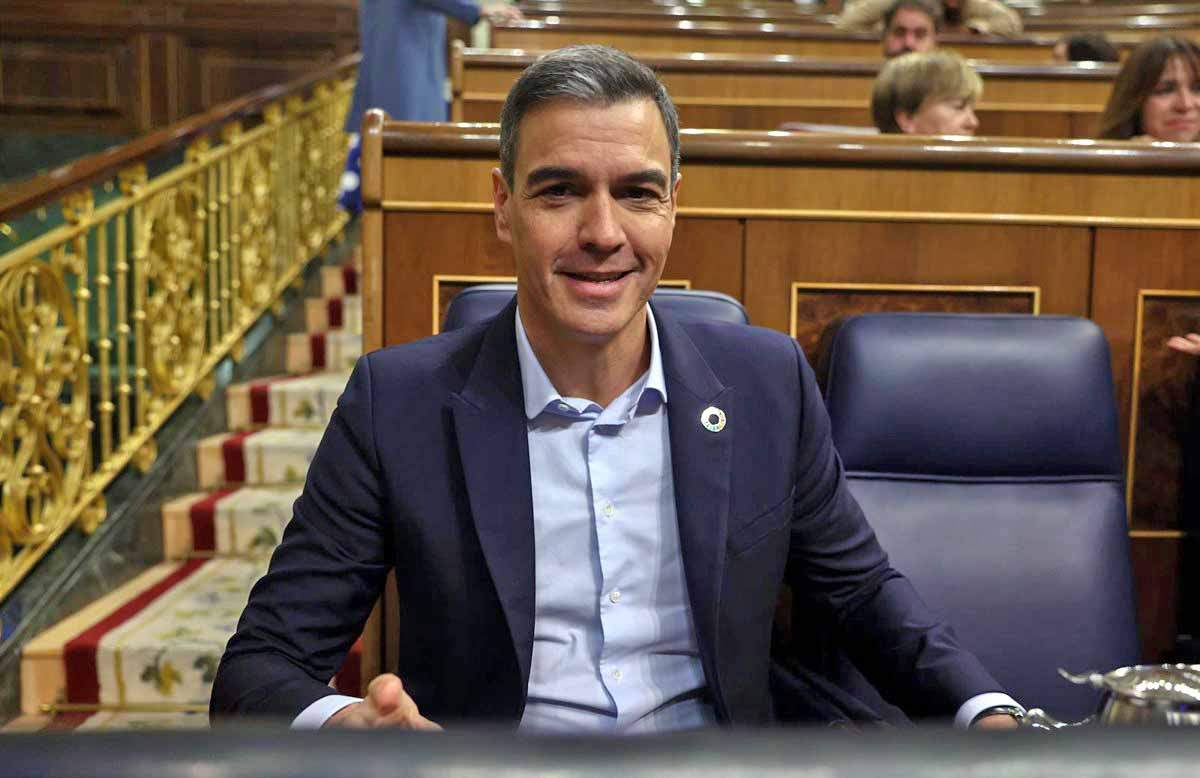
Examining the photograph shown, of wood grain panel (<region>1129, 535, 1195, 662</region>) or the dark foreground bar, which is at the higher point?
the dark foreground bar

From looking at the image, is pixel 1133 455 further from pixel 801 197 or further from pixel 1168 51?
pixel 1168 51

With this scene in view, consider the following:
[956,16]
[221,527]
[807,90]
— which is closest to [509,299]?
[221,527]

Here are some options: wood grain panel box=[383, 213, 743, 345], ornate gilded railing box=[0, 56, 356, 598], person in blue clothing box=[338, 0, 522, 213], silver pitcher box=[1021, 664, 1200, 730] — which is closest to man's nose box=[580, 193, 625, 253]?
silver pitcher box=[1021, 664, 1200, 730]

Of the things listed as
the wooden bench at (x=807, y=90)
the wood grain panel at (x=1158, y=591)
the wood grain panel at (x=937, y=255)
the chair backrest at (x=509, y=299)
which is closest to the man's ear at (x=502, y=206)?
the chair backrest at (x=509, y=299)

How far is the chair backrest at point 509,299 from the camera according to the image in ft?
5.12

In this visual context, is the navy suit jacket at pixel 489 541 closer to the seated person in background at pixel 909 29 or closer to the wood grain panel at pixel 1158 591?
the wood grain panel at pixel 1158 591

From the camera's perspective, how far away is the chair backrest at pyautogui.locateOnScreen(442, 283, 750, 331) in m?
1.56

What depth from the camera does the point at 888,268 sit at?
2020 millimetres

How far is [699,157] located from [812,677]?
36.8 inches

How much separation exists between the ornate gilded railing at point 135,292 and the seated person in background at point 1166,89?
2.31m

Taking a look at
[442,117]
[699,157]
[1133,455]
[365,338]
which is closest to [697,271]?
[699,157]

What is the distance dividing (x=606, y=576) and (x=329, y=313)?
3.41 meters

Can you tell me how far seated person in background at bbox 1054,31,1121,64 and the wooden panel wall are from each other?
3.67m

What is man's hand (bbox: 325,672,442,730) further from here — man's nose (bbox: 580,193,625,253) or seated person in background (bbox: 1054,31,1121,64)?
seated person in background (bbox: 1054,31,1121,64)
